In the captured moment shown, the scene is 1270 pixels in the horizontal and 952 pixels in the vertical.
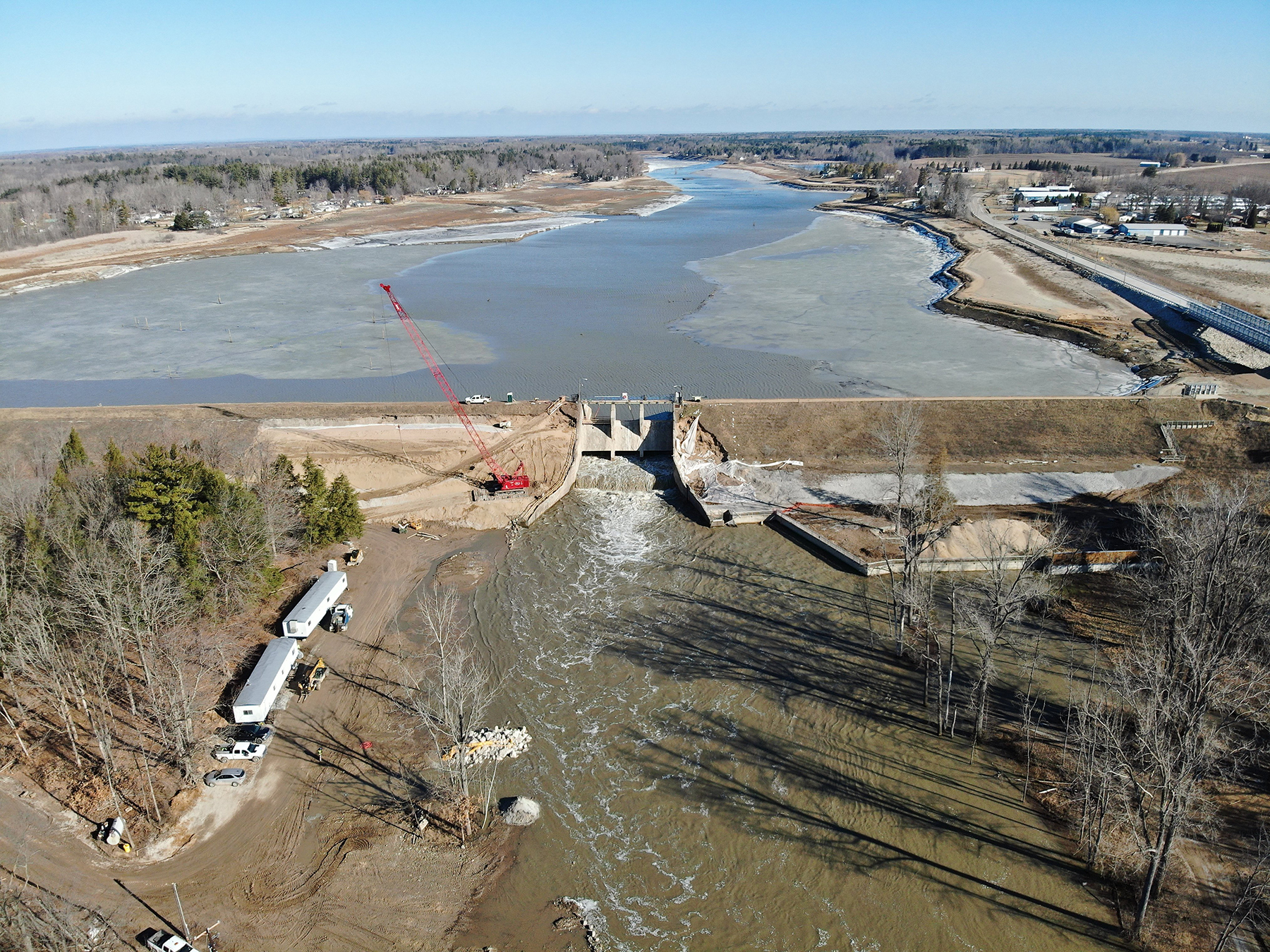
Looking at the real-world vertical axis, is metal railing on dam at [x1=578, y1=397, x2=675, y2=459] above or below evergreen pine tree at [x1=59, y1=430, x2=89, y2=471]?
below

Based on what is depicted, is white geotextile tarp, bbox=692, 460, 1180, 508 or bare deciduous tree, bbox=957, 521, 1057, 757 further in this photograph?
white geotextile tarp, bbox=692, 460, 1180, 508

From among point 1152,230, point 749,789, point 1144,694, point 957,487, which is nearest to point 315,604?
point 749,789

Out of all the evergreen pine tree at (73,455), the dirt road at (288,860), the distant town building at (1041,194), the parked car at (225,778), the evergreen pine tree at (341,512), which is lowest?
the dirt road at (288,860)

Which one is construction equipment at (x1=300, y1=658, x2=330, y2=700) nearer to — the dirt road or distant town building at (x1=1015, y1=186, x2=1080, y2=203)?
the dirt road

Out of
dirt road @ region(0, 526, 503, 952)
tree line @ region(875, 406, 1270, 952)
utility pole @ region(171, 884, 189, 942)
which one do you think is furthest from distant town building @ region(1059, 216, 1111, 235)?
utility pole @ region(171, 884, 189, 942)

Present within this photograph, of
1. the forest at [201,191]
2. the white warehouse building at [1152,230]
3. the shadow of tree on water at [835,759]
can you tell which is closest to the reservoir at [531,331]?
the shadow of tree on water at [835,759]

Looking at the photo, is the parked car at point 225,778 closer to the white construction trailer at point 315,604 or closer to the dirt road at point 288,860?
the dirt road at point 288,860
